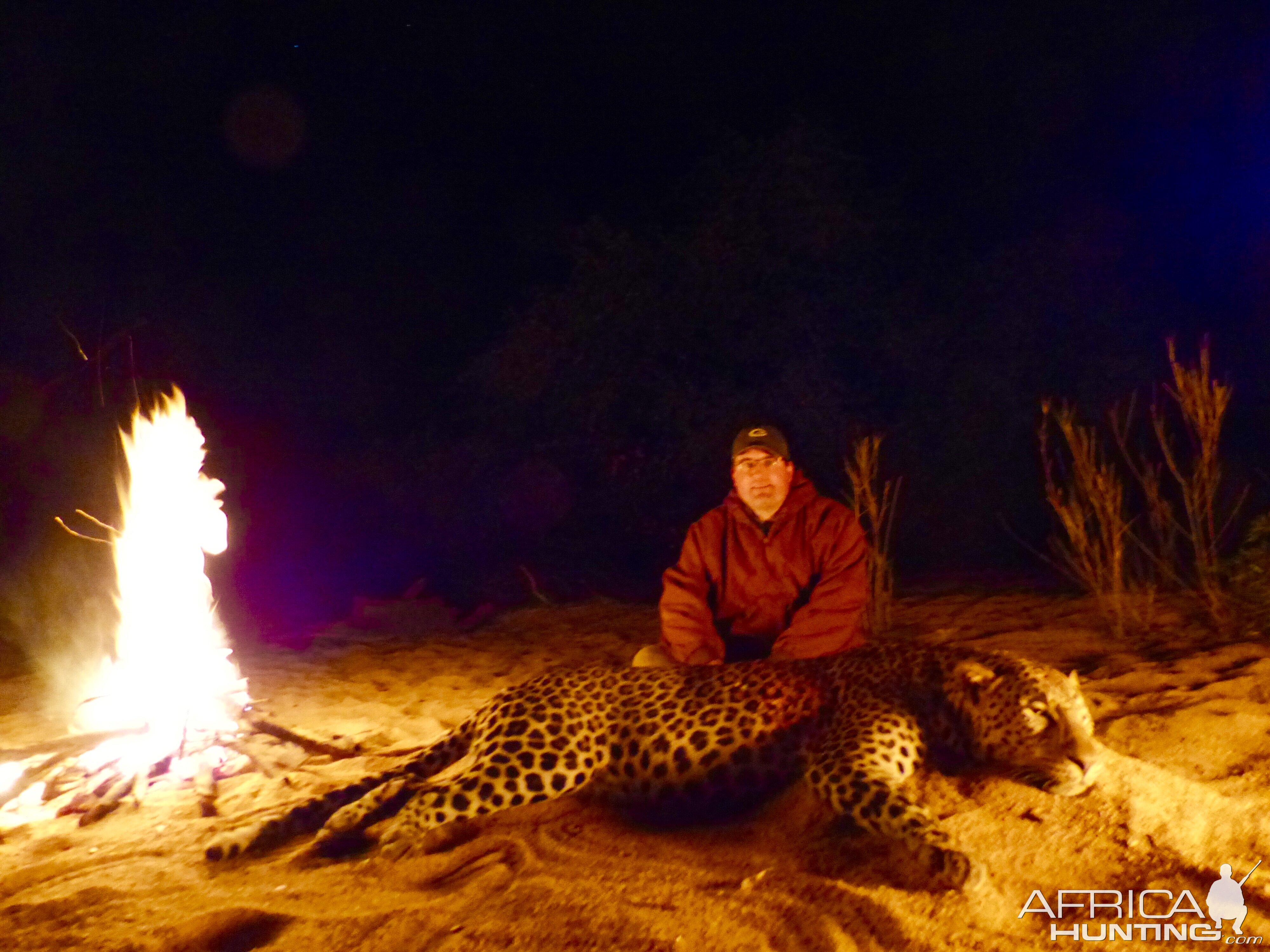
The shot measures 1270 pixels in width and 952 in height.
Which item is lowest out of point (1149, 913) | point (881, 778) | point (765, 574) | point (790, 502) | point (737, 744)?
point (1149, 913)

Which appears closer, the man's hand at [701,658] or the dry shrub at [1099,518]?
the man's hand at [701,658]

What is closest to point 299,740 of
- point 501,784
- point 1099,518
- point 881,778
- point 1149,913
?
point 501,784

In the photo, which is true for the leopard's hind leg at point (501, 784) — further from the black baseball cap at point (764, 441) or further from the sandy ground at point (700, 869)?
the black baseball cap at point (764, 441)

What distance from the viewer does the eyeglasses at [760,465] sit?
4.16 meters

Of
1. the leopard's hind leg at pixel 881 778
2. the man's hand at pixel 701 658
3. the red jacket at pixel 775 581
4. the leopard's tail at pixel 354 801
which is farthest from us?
the man's hand at pixel 701 658

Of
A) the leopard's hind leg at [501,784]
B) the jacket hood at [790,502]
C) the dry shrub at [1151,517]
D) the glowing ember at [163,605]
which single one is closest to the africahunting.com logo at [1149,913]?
the leopard's hind leg at [501,784]

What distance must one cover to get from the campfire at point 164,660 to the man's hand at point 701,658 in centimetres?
163

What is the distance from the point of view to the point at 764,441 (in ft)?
13.8

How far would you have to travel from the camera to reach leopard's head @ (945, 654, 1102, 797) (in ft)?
9.73

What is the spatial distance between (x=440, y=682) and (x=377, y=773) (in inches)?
75.4

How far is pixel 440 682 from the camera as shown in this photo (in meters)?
5.45

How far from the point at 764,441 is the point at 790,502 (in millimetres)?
300

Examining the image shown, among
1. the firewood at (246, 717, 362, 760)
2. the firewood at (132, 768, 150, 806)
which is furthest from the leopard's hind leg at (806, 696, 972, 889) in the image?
the firewood at (132, 768, 150, 806)

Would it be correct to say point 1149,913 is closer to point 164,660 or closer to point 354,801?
point 354,801
